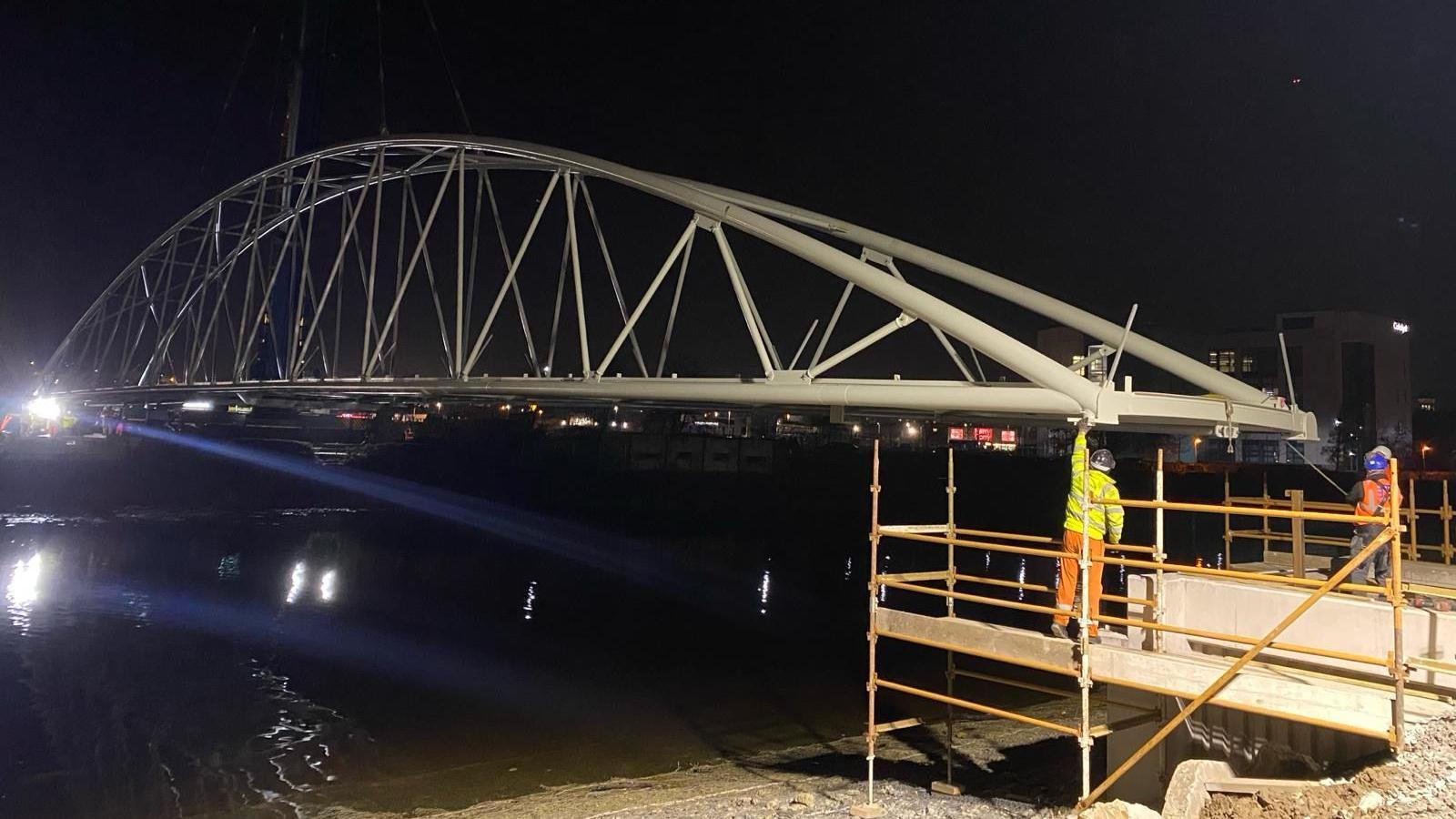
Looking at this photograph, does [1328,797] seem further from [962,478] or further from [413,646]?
[962,478]

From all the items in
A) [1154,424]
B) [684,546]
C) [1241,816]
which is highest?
[1154,424]

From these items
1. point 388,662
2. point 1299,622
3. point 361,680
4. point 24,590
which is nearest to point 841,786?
point 1299,622

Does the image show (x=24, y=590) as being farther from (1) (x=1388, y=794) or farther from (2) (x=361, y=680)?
(1) (x=1388, y=794)

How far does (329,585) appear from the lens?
31.6 meters

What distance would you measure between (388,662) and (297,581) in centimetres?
→ 1336

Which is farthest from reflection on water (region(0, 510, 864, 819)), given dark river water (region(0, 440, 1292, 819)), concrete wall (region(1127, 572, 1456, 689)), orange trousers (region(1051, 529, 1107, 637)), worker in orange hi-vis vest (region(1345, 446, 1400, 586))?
worker in orange hi-vis vest (region(1345, 446, 1400, 586))

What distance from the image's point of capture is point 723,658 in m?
22.9

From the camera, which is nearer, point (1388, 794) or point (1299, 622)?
point (1388, 794)

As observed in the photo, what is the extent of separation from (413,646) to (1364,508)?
21.4 m

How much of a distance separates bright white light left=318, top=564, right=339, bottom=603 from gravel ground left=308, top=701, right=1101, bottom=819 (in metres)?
19.0

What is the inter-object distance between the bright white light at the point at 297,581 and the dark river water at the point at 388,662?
0.35 metres

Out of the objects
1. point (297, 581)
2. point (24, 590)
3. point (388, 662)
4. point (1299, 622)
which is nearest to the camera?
point (1299, 622)

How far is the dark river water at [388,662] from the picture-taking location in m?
14.0

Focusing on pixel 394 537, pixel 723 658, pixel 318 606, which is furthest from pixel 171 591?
pixel 723 658
